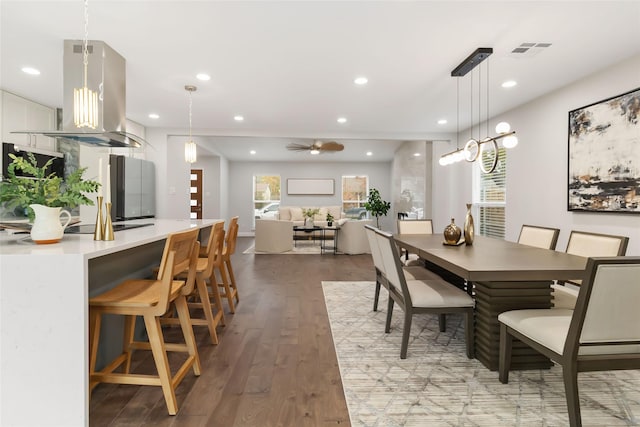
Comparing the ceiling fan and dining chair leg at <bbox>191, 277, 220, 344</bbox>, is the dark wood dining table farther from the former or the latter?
the ceiling fan

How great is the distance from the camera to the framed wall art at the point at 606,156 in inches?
120

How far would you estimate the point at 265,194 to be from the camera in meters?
10.9

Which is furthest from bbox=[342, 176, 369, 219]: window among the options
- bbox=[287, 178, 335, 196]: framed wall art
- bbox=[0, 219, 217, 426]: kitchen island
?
bbox=[0, 219, 217, 426]: kitchen island

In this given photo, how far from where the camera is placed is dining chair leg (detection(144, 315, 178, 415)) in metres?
1.57

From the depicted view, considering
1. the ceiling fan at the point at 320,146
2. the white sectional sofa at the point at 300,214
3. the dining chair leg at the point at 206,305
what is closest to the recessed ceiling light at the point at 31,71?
the dining chair leg at the point at 206,305

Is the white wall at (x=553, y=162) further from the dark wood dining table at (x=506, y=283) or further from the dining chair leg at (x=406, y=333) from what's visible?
the dining chair leg at (x=406, y=333)

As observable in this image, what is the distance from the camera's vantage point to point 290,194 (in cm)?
1088

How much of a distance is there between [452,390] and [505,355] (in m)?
0.38

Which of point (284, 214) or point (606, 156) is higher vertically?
point (606, 156)

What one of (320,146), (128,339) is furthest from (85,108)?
(320,146)

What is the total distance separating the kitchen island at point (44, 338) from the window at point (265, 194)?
31.2ft

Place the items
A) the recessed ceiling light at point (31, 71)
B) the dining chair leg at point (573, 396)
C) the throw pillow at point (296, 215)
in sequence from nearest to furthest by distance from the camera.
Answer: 1. the dining chair leg at point (573, 396)
2. the recessed ceiling light at point (31, 71)
3. the throw pillow at point (296, 215)

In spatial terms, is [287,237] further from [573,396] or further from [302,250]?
[573,396]

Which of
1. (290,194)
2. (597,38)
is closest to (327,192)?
(290,194)
